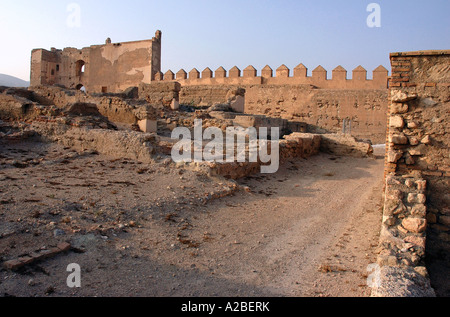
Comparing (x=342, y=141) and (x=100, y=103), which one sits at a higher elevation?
(x=100, y=103)

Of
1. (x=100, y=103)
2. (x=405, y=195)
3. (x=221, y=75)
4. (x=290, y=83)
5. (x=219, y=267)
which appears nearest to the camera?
(x=219, y=267)

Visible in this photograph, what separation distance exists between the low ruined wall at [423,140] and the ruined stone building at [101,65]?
2866cm

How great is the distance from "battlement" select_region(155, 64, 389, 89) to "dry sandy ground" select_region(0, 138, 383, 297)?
18.2 m

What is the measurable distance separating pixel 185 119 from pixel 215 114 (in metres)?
1.62

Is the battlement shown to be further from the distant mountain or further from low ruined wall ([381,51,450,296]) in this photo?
the distant mountain

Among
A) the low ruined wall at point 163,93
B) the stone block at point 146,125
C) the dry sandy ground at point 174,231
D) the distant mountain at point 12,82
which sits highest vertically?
the distant mountain at point 12,82

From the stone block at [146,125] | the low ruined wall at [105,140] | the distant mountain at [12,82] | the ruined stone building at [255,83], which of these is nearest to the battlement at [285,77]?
the ruined stone building at [255,83]

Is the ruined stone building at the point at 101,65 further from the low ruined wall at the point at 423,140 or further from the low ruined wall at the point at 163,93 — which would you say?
the low ruined wall at the point at 423,140

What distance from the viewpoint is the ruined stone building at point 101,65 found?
1244 inches

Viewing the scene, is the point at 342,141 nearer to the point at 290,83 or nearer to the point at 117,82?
the point at 290,83

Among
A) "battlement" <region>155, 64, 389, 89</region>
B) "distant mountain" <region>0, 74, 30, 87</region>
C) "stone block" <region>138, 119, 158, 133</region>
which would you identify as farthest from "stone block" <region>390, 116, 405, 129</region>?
"distant mountain" <region>0, 74, 30, 87</region>

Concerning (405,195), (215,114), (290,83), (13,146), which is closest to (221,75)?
(290,83)

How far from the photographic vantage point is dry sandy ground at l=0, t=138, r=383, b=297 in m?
3.23
